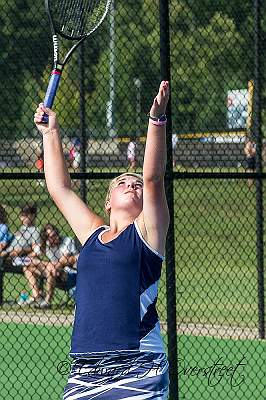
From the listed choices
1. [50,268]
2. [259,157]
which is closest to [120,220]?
[259,157]

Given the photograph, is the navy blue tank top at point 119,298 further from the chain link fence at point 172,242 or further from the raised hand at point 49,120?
the chain link fence at point 172,242

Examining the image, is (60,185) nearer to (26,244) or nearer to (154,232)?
(154,232)

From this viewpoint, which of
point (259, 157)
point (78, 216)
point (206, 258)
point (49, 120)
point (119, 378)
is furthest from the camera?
point (206, 258)

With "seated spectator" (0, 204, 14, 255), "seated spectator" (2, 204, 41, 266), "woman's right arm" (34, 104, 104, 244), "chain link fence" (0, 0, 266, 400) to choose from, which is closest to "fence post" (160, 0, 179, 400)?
"chain link fence" (0, 0, 266, 400)

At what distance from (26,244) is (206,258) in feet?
12.3

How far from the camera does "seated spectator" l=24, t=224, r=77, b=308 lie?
9602 millimetres

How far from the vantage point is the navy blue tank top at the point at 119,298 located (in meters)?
3.62

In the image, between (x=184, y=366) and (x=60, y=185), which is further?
(x=184, y=366)

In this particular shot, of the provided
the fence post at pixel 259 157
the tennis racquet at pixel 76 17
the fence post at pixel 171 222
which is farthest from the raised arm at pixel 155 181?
the fence post at pixel 259 157

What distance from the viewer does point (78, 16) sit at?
499 centimetres

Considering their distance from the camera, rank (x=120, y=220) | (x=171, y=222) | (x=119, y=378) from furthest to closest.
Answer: (x=171, y=222) → (x=120, y=220) → (x=119, y=378)

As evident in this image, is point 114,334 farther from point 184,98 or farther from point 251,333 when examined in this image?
point 184,98

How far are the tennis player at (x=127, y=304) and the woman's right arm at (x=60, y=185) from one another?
0.17 meters

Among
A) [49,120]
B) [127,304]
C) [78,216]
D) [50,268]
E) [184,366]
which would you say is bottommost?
[184,366]
